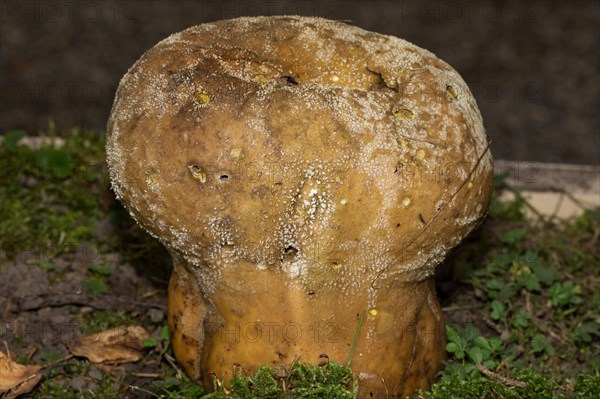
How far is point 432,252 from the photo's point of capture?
7.94 ft

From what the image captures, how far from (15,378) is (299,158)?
45.9 inches

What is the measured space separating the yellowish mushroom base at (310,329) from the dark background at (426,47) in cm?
250

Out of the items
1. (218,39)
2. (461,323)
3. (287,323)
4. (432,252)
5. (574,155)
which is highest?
(218,39)

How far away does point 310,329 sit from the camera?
2.42 m

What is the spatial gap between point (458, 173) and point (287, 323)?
1.96 feet

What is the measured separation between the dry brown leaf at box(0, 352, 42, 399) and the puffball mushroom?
1.92 feet

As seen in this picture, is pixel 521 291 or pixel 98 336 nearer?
pixel 98 336

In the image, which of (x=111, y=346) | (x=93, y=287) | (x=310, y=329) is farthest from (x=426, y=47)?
(x=310, y=329)

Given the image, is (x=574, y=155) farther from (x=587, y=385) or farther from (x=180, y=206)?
(x=180, y=206)

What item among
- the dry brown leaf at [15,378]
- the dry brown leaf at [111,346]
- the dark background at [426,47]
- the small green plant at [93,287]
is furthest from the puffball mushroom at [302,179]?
the dark background at [426,47]

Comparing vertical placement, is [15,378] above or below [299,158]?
below

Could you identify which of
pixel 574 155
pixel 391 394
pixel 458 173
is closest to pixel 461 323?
pixel 391 394

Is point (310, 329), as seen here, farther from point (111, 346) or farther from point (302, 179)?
point (111, 346)

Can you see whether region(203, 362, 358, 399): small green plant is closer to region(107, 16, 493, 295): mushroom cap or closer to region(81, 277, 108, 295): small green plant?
region(107, 16, 493, 295): mushroom cap
